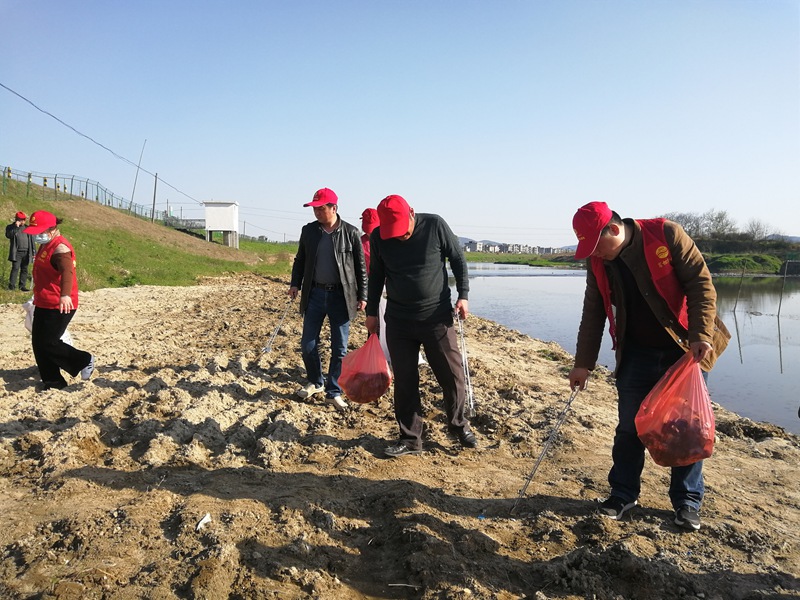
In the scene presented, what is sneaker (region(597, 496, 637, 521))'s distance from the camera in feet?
10.9

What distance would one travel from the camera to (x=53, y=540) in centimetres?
281

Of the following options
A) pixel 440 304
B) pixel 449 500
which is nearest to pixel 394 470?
pixel 449 500

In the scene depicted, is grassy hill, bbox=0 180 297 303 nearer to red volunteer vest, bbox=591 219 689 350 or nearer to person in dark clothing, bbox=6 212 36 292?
person in dark clothing, bbox=6 212 36 292

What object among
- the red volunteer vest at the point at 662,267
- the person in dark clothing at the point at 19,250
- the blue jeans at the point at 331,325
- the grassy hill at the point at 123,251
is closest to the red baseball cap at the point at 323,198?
the blue jeans at the point at 331,325

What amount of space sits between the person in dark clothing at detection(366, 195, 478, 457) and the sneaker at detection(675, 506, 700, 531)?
65.0 inches

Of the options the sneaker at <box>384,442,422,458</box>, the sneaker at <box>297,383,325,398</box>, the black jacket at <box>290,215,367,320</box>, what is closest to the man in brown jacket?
the sneaker at <box>384,442,422,458</box>

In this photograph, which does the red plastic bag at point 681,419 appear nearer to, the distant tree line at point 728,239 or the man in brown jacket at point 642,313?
the man in brown jacket at point 642,313

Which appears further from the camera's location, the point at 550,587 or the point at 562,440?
the point at 562,440

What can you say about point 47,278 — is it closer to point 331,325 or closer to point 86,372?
point 86,372

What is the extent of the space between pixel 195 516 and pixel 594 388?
534 cm

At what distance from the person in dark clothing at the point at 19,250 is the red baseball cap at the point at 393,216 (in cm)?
1050

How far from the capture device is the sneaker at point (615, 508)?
10.9 feet

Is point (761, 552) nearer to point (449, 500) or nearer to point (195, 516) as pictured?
point (449, 500)

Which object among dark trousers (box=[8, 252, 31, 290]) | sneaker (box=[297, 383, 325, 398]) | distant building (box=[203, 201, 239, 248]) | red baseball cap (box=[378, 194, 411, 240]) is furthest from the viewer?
distant building (box=[203, 201, 239, 248])
